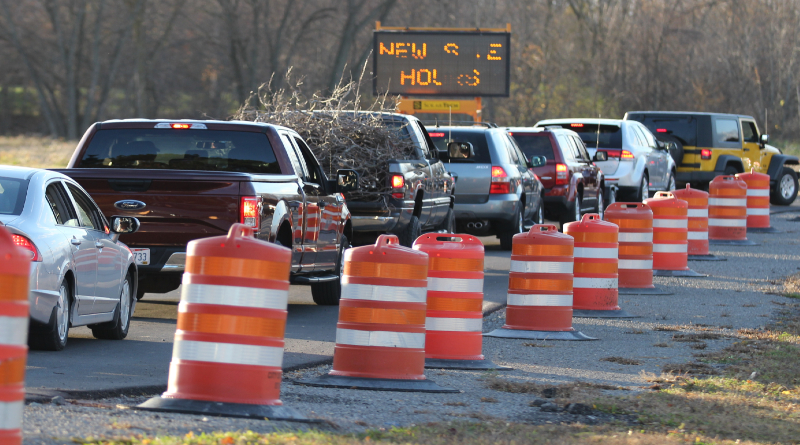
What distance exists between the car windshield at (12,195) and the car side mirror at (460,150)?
30.6 ft

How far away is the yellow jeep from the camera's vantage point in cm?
2945

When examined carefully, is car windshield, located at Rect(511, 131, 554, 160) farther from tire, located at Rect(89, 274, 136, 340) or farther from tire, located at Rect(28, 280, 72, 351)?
tire, located at Rect(28, 280, 72, 351)

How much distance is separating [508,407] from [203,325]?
1984 millimetres

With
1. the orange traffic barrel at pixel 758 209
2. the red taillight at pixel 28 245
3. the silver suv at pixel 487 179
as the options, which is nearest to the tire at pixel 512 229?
the silver suv at pixel 487 179

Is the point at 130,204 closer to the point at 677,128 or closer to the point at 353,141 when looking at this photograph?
the point at 353,141

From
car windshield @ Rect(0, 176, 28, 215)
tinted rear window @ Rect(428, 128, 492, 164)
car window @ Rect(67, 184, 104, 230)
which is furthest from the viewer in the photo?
tinted rear window @ Rect(428, 128, 492, 164)

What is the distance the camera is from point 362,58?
5672 centimetres

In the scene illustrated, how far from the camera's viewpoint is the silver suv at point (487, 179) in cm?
1794

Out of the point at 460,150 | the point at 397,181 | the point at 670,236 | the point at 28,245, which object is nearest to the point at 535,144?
the point at 460,150

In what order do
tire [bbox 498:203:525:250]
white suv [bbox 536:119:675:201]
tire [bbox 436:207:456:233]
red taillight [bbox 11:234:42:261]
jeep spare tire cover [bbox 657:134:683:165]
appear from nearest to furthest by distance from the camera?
red taillight [bbox 11:234:42:261] → tire [bbox 436:207:456:233] → tire [bbox 498:203:525:250] → white suv [bbox 536:119:675:201] → jeep spare tire cover [bbox 657:134:683:165]

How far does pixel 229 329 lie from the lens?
20.1 ft

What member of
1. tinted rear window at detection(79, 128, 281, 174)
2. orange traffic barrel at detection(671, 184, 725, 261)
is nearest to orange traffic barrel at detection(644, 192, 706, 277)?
orange traffic barrel at detection(671, 184, 725, 261)

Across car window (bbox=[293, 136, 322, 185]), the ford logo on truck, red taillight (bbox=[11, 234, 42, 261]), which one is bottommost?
red taillight (bbox=[11, 234, 42, 261])

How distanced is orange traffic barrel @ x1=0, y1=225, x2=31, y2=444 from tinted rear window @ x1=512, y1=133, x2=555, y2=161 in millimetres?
16839
